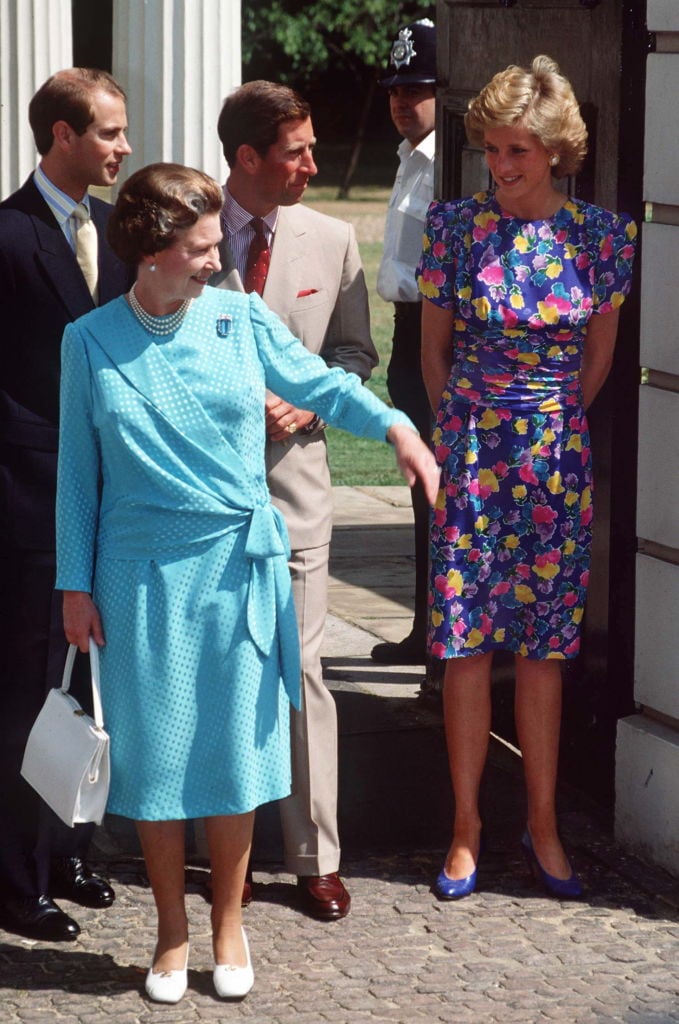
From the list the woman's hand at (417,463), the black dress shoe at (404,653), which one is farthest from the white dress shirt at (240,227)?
the black dress shoe at (404,653)

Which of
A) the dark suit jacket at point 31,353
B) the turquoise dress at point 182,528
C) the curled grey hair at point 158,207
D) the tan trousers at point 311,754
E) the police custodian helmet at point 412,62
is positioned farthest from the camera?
the police custodian helmet at point 412,62

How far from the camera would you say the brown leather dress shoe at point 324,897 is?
473cm

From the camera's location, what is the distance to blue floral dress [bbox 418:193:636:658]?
4.69 meters

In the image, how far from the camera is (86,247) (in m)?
4.67

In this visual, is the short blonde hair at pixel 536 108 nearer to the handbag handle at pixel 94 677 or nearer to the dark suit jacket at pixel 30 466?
the dark suit jacket at pixel 30 466

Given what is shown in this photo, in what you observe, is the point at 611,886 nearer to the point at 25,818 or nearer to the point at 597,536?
the point at 597,536

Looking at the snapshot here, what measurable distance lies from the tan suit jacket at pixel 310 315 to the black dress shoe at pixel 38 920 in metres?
1.07

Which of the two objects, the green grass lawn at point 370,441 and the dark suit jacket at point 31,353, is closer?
Answer: the dark suit jacket at point 31,353

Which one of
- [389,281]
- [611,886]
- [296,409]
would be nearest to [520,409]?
[296,409]

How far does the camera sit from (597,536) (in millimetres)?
5461

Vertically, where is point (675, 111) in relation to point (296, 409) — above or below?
above

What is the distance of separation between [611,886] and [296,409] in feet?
4.94

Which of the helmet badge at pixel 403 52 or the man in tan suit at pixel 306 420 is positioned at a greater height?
the helmet badge at pixel 403 52

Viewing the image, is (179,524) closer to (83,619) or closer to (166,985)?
(83,619)
